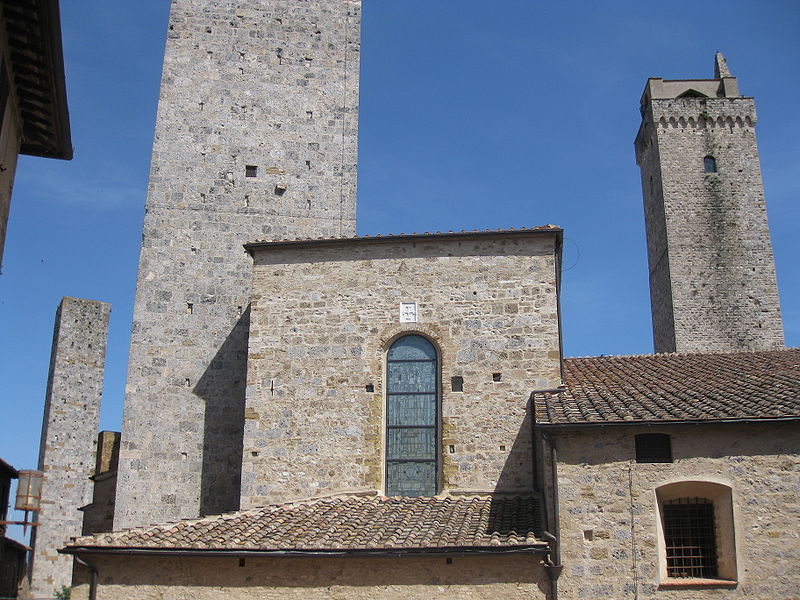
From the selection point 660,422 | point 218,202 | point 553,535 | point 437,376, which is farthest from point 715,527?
point 218,202

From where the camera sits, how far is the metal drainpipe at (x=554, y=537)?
11.0 metres

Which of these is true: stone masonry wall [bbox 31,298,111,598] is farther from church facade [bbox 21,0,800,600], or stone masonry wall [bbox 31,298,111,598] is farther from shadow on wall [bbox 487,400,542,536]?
shadow on wall [bbox 487,400,542,536]

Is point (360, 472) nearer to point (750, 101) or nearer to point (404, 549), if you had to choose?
point (404, 549)

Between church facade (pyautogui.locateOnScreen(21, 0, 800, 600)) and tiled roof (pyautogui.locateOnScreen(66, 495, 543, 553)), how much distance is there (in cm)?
Answer: 5

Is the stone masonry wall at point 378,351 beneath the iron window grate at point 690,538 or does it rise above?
above

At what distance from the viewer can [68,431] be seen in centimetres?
2216

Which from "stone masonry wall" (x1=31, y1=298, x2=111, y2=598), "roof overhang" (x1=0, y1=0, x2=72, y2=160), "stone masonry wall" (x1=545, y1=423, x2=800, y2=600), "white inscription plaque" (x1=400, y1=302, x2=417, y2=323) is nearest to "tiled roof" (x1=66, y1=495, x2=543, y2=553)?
"stone masonry wall" (x1=545, y1=423, x2=800, y2=600)

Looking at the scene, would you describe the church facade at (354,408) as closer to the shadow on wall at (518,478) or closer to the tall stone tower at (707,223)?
the shadow on wall at (518,478)

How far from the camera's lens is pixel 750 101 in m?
36.1

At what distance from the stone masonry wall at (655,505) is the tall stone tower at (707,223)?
22297 millimetres

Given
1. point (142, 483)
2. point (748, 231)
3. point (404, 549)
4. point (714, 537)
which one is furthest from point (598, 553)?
point (748, 231)

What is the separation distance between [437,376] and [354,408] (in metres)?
1.49

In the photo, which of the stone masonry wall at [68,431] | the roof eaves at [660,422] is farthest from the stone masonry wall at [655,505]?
the stone masonry wall at [68,431]

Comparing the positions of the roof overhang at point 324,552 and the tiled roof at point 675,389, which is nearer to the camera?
the roof overhang at point 324,552
